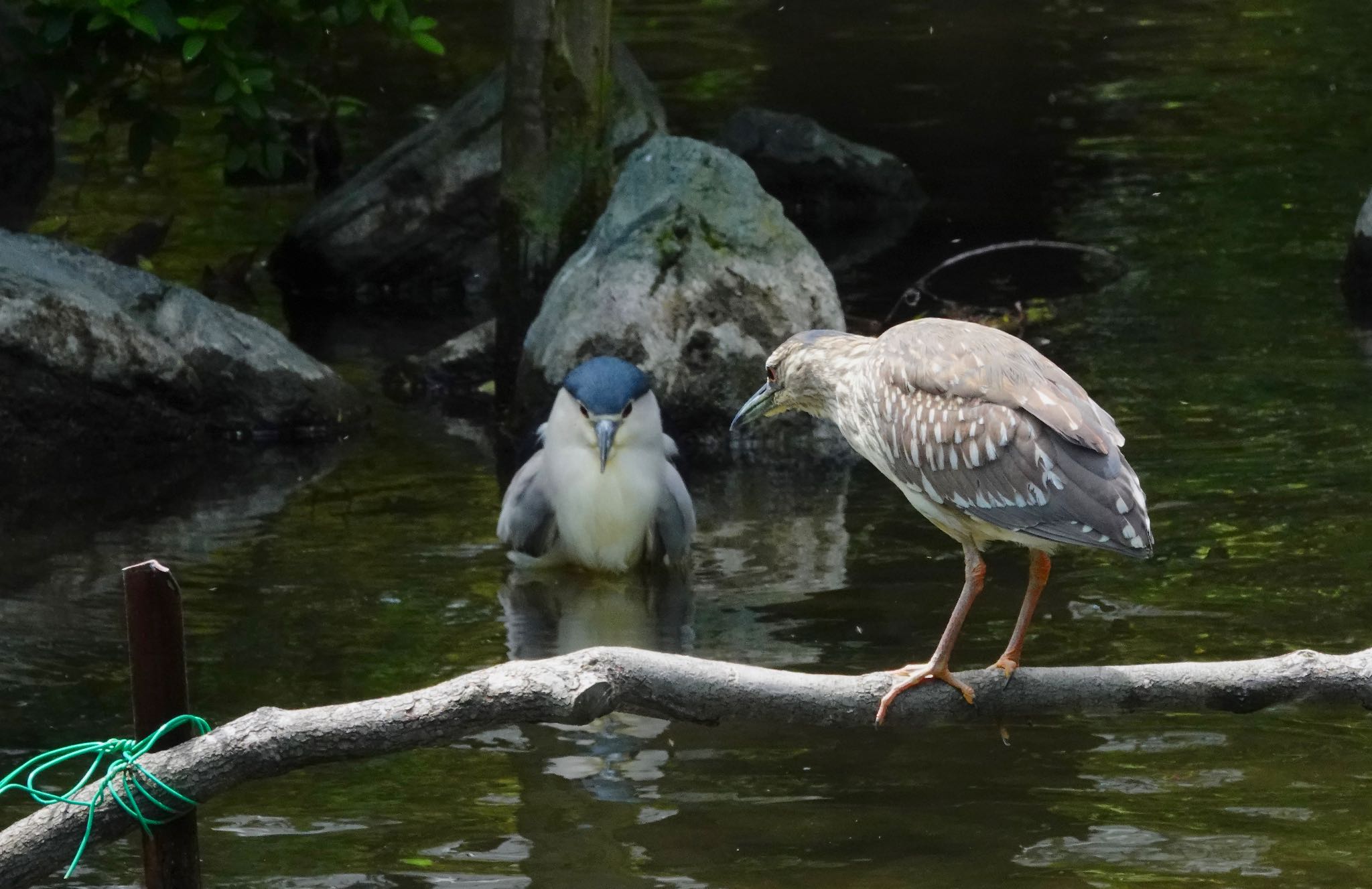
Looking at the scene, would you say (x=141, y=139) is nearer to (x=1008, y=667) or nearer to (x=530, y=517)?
(x=530, y=517)

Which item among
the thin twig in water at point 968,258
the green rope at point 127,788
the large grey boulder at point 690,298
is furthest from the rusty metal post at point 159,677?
the thin twig in water at point 968,258

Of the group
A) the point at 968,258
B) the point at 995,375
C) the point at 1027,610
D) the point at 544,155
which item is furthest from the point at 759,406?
the point at 968,258

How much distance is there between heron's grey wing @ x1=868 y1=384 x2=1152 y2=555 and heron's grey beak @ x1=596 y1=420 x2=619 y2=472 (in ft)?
7.71

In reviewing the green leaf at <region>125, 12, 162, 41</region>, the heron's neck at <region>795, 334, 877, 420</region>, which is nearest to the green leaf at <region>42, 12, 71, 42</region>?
the green leaf at <region>125, 12, 162, 41</region>

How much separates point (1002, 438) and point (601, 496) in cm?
300

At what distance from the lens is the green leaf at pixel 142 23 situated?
9.59 metres

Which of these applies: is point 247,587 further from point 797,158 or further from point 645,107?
point 797,158

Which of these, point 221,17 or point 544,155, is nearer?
point 221,17

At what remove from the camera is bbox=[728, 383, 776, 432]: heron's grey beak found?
5.71 meters

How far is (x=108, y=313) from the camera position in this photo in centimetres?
955

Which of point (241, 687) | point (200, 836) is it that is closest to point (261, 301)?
point (241, 687)

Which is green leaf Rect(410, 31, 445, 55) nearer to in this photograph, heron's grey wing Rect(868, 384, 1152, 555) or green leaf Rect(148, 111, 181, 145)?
green leaf Rect(148, 111, 181, 145)

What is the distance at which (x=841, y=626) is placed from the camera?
23.1 feet

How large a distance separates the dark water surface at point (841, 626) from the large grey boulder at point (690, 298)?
1.85 ft
